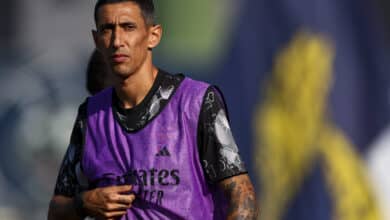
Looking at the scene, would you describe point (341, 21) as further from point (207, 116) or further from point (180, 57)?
point (207, 116)

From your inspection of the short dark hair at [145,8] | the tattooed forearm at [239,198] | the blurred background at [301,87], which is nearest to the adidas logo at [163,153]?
the tattooed forearm at [239,198]

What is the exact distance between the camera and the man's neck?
4.77 metres

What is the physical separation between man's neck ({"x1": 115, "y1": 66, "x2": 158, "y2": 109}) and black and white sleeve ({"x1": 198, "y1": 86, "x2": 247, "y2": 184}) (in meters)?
0.25

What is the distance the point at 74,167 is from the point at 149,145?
1.22ft

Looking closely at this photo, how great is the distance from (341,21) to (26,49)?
1815mm

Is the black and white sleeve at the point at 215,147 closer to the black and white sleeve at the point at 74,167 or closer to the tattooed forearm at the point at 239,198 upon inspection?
the tattooed forearm at the point at 239,198

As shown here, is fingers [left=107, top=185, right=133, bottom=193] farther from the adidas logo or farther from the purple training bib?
the adidas logo

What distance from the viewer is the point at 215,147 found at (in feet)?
15.2

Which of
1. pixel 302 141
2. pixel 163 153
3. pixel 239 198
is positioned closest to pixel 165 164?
pixel 163 153

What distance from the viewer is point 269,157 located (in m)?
7.30

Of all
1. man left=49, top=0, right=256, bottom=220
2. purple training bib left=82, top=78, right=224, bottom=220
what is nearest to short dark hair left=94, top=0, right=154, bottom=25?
man left=49, top=0, right=256, bottom=220

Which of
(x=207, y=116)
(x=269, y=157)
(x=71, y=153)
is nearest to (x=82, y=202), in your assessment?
(x=71, y=153)

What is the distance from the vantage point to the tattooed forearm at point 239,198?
15.1 ft

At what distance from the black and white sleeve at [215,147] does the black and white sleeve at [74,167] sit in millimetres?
496
